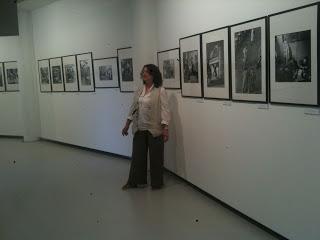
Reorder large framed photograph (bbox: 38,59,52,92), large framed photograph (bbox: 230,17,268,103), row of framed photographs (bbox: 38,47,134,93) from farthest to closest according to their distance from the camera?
large framed photograph (bbox: 38,59,52,92), row of framed photographs (bbox: 38,47,134,93), large framed photograph (bbox: 230,17,268,103)

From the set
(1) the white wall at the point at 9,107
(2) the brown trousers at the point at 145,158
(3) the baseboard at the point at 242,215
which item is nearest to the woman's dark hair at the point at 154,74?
(2) the brown trousers at the point at 145,158

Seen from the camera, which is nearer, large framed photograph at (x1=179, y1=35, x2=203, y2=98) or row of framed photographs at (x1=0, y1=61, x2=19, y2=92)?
large framed photograph at (x1=179, y1=35, x2=203, y2=98)

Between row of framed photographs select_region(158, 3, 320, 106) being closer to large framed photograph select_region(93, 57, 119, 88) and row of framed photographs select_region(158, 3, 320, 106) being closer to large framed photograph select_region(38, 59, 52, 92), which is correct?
large framed photograph select_region(93, 57, 119, 88)

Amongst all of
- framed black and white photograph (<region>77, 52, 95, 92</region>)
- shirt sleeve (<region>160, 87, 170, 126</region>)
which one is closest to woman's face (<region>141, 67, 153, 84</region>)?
shirt sleeve (<region>160, 87, 170, 126</region>)

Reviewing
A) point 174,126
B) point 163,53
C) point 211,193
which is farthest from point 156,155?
point 163,53

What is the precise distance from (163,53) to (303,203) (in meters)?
3.61

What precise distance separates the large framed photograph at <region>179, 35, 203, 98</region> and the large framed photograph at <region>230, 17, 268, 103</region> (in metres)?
0.89

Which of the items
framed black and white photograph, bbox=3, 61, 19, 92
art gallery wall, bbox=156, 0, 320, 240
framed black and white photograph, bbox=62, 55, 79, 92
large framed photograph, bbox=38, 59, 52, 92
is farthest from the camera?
framed black and white photograph, bbox=3, 61, 19, 92

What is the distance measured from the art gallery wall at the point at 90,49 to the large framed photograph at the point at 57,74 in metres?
0.16

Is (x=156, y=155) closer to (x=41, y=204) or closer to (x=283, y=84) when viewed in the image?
(x=41, y=204)

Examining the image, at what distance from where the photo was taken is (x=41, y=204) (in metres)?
5.30

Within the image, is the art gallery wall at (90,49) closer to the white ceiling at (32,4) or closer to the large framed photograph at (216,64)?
the white ceiling at (32,4)

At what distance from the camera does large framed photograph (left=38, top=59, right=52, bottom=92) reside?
10250mm

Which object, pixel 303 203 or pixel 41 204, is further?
pixel 41 204
